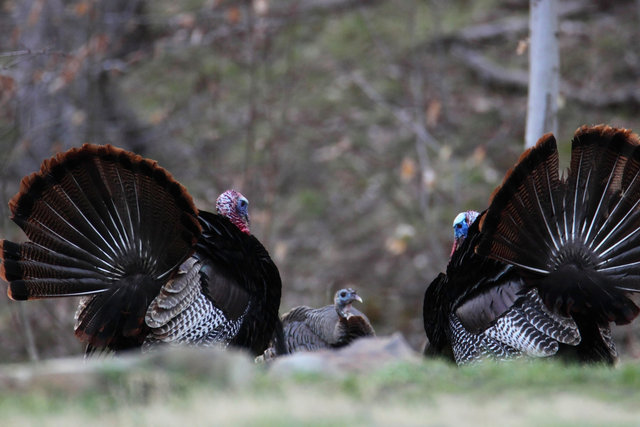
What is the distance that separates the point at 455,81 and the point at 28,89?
7.37 meters

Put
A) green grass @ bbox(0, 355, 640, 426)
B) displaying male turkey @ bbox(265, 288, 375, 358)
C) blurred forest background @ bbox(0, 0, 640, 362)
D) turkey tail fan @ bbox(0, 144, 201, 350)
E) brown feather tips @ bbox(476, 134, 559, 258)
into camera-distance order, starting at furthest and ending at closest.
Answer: blurred forest background @ bbox(0, 0, 640, 362) < displaying male turkey @ bbox(265, 288, 375, 358) < turkey tail fan @ bbox(0, 144, 201, 350) < brown feather tips @ bbox(476, 134, 559, 258) < green grass @ bbox(0, 355, 640, 426)

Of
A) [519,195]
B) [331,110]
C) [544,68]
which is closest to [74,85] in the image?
[331,110]

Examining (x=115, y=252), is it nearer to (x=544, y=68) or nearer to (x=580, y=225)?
(x=580, y=225)

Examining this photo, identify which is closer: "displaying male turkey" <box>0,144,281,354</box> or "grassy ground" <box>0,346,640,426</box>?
"grassy ground" <box>0,346,640,426</box>

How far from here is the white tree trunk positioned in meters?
7.38

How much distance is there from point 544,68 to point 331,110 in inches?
342

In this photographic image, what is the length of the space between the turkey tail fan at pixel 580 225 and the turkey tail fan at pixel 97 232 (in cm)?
199

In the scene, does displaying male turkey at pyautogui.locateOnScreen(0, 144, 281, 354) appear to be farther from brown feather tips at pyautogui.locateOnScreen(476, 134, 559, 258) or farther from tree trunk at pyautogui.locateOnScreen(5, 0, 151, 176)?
tree trunk at pyautogui.locateOnScreen(5, 0, 151, 176)

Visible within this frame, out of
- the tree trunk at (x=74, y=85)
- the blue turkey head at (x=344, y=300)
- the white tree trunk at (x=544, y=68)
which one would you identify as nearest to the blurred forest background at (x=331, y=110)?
the tree trunk at (x=74, y=85)

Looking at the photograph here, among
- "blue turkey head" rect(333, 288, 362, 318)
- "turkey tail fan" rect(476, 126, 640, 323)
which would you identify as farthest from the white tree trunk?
"blue turkey head" rect(333, 288, 362, 318)

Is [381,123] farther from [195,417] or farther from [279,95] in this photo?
[195,417]

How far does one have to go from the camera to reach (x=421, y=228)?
13.8 meters

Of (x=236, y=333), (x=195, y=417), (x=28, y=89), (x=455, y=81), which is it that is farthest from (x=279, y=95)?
(x=195, y=417)

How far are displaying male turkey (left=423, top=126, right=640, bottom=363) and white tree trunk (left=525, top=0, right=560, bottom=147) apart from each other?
1512mm
